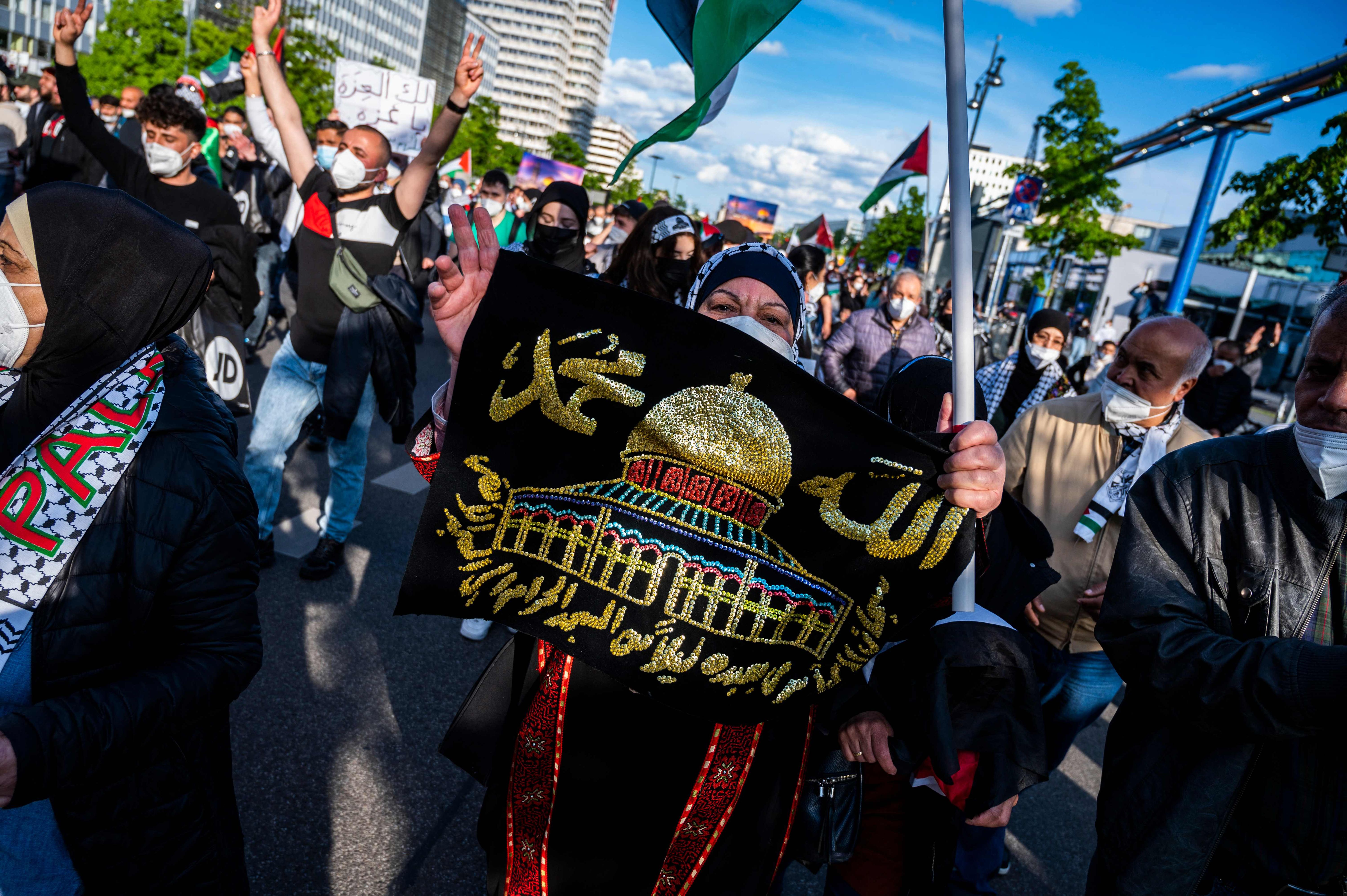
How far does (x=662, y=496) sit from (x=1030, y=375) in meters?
4.38

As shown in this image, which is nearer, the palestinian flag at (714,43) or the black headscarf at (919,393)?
the palestinian flag at (714,43)

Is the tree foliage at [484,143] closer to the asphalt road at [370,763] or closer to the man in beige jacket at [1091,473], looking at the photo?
the asphalt road at [370,763]

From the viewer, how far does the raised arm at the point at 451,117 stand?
124 inches

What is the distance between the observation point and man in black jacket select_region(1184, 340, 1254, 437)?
7.73 m

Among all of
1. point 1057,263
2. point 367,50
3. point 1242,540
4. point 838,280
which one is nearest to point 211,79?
point 838,280

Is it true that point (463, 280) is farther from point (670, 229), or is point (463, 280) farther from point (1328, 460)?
point (670, 229)

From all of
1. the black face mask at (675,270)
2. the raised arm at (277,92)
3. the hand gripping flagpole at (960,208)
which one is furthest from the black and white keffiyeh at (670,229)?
the hand gripping flagpole at (960,208)

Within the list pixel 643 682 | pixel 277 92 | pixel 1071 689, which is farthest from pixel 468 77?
pixel 1071 689

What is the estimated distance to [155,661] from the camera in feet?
5.12

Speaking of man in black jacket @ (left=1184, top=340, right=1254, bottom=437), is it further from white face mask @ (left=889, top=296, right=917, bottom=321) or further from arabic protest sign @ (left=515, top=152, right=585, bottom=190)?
arabic protest sign @ (left=515, top=152, right=585, bottom=190)

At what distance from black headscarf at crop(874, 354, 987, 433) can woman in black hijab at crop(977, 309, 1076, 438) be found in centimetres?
223

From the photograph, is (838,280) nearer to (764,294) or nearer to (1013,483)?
(1013,483)

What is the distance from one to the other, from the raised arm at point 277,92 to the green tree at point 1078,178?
52.8 feet

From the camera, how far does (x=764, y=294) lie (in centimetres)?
199
